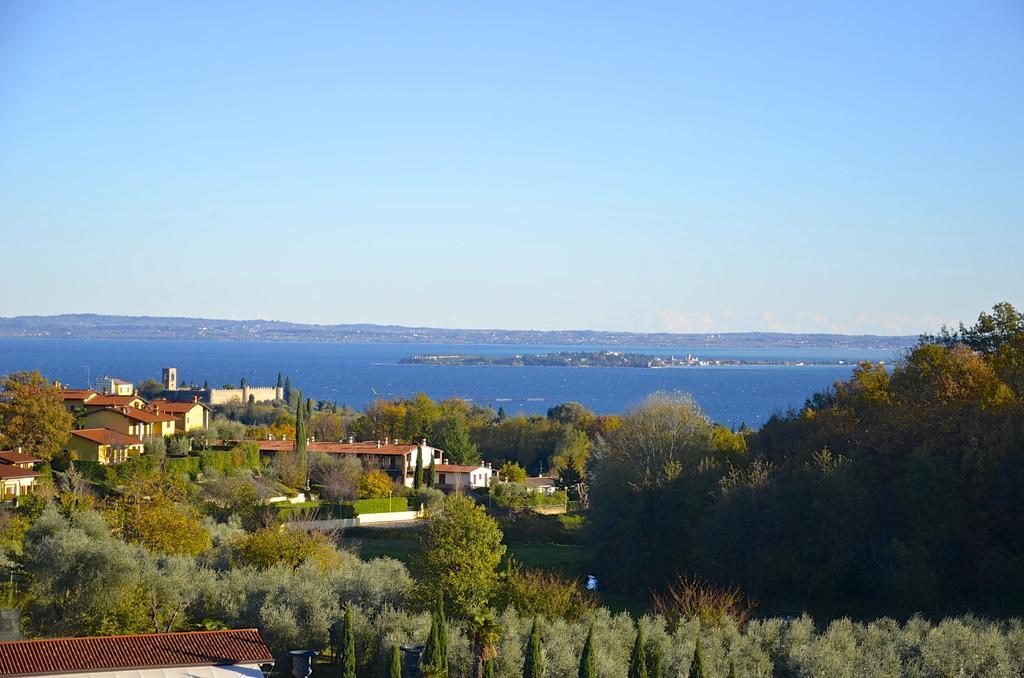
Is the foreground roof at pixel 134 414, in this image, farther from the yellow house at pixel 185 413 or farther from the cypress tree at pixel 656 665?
the cypress tree at pixel 656 665

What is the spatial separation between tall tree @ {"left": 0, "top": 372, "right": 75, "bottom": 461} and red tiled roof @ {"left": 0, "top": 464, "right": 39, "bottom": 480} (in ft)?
7.91

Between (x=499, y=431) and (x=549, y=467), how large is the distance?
4780mm

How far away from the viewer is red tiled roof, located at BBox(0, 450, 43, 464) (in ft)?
148

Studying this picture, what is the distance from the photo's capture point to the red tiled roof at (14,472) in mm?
43688

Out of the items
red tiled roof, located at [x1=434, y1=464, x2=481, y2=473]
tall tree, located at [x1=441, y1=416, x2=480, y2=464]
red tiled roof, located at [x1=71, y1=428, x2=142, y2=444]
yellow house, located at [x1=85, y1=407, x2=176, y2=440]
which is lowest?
red tiled roof, located at [x1=434, y1=464, x2=481, y2=473]

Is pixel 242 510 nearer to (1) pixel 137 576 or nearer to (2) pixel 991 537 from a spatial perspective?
(1) pixel 137 576

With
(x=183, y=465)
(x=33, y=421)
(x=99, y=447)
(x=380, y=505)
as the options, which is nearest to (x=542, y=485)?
(x=380, y=505)

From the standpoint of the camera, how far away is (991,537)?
3297 centimetres

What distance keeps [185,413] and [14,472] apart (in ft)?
48.1

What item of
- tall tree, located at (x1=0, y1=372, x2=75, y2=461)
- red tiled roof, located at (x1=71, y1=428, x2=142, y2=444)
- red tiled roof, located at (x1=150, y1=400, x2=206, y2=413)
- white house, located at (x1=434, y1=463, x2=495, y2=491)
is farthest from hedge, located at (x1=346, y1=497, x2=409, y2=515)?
red tiled roof, located at (x1=150, y1=400, x2=206, y2=413)

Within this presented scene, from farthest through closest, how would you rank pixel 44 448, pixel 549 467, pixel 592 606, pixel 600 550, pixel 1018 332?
pixel 549 467 → pixel 44 448 → pixel 1018 332 → pixel 600 550 → pixel 592 606

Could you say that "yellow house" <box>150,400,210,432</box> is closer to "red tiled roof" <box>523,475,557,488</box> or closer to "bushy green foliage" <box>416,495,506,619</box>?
"red tiled roof" <box>523,475,557,488</box>

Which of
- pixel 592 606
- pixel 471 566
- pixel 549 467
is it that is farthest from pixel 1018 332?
pixel 549 467

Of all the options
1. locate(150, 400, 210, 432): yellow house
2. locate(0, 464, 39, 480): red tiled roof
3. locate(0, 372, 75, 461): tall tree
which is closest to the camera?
locate(0, 464, 39, 480): red tiled roof
